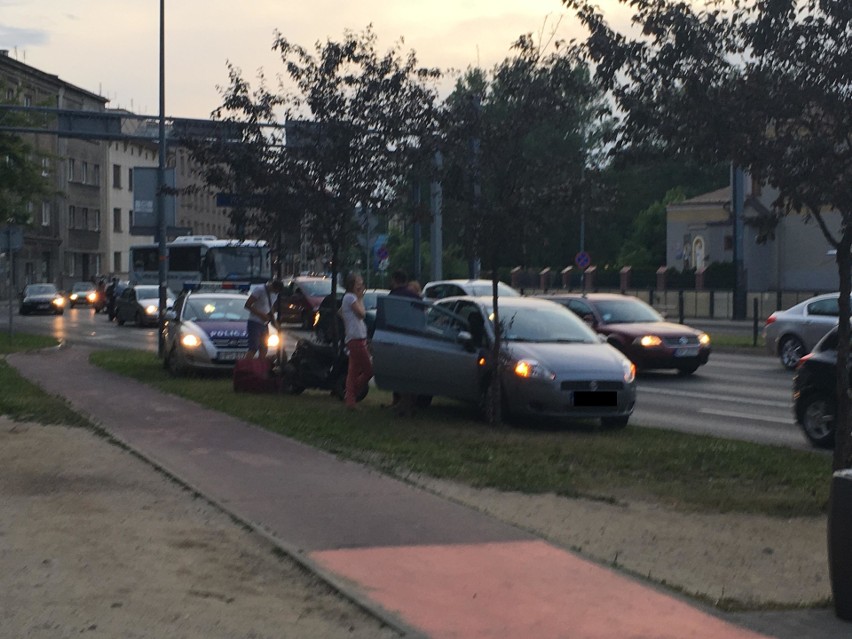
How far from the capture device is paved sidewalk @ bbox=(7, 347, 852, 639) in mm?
6559

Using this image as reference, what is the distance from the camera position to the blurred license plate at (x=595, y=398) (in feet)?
49.0

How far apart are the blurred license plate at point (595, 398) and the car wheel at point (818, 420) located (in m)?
2.00

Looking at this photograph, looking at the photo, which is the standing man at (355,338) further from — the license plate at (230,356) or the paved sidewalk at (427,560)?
the license plate at (230,356)

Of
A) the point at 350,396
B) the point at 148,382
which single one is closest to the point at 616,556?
the point at 350,396

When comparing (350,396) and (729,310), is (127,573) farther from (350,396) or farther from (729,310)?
(729,310)

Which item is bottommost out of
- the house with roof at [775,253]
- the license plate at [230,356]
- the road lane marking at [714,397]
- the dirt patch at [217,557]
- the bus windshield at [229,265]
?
the dirt patch at [217,557]

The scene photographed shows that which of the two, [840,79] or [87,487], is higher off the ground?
[840,79]

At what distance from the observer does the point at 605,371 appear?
595 inches

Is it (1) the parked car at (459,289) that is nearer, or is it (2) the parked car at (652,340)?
(2) the parked car at (652,340)

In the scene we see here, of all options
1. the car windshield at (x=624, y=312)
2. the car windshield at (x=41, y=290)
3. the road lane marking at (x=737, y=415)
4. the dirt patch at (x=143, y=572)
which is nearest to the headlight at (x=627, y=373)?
the road lane marking at (x=737, y=415)

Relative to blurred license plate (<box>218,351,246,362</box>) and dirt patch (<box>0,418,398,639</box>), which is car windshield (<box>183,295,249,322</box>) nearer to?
blurred license plate (<box>218,351,246,362</box>)

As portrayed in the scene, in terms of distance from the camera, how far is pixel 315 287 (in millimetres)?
42594

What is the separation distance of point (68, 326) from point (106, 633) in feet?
140

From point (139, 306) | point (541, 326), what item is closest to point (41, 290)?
point (139, 306)
